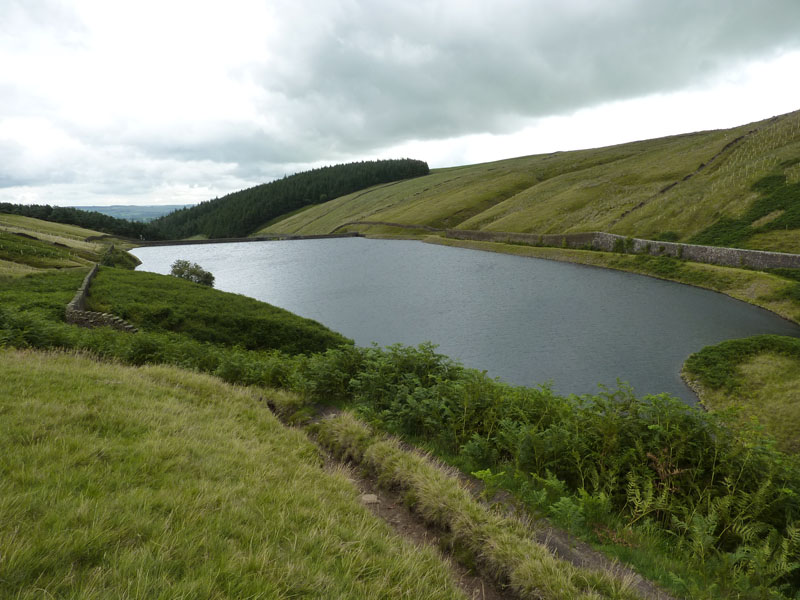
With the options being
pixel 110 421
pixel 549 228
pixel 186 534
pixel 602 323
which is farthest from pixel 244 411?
pixel 549 228

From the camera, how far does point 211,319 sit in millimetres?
28406

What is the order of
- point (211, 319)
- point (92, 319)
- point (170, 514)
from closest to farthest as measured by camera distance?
point (170, 514)
point (92, 319)
point (211, 319)

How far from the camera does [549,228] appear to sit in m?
81.7

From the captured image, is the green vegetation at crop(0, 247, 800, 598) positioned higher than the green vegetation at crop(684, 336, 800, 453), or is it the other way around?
the green vegetation at crop(0, 247, 800, 598)

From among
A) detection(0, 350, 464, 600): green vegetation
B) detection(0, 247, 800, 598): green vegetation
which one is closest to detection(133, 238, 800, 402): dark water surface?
detection(0, 247, 800, 598): green vegetation

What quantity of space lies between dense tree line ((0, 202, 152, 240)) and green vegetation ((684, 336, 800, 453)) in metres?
186

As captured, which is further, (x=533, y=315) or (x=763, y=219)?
(x=763, y=219)

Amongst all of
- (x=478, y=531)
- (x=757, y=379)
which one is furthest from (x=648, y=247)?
(x=478, y=531)

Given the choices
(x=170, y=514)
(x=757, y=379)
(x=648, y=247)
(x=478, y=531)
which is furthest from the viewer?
(x=648, y=247)

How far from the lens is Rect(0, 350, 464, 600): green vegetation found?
360 cm

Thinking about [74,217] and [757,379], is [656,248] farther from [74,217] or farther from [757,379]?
[74,217]

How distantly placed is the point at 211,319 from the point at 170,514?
26.1m

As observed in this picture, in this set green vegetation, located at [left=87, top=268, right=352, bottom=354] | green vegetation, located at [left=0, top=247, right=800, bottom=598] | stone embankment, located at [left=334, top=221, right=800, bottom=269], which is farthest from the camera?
stone embankment, located at [left=334, top=221, right=800, bottom=269]

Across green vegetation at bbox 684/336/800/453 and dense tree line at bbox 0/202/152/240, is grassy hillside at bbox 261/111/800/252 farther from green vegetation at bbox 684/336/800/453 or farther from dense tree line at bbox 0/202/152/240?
dense tree line at bbox 0/202/152/240
